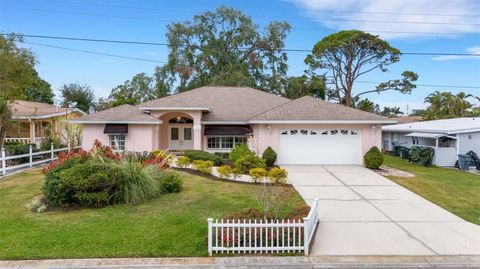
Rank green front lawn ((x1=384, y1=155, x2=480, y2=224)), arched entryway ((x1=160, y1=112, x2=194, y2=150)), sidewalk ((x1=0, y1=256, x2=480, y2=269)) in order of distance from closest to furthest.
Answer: sidewalk ((x1=0, y1=256, x2=480, y2=269))
green front lawn ((x1=384, y1=155, x2=480, y2=224))
arched entryway ((x1=160, y1=112, x2=194, y2=150))

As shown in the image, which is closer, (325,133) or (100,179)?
(100,179)

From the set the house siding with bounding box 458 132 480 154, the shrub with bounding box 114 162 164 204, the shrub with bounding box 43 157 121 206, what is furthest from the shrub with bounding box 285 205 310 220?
the house siding with bounding box 458 132 480 154

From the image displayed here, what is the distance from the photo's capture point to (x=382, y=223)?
8062 millimetres

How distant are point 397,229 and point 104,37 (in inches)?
656

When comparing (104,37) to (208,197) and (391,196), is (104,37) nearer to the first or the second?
(208,197)

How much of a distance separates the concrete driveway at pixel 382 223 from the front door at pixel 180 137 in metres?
12.3

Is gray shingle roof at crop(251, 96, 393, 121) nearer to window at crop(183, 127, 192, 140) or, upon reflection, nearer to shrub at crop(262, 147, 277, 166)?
shrub at crop(262, 147, 277, 166)

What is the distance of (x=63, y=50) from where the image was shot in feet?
72.9

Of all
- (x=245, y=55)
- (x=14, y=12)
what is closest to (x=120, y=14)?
(x=14, y=12)

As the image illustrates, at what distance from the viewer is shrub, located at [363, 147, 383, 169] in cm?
1652

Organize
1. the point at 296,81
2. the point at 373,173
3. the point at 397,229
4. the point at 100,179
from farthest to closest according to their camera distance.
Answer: the point at 296,81 < the point at 373,173 < the point at 100,179 < the point at 397,229

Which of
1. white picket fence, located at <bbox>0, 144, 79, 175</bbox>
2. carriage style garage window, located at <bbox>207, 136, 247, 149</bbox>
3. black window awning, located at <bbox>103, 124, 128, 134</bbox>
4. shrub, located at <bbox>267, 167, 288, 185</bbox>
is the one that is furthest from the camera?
carriage style garage window, located at <bbox>207, 136, 247, 149</bbox>

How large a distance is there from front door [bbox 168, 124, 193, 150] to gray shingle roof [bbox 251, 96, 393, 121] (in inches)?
297

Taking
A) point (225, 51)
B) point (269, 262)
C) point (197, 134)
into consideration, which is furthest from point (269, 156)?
point (225, 51)
